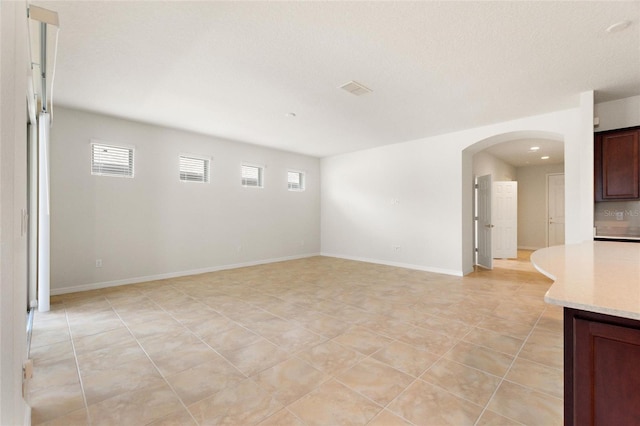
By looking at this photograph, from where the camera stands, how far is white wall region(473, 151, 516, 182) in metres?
6.69

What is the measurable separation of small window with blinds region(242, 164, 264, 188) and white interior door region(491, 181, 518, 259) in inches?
245

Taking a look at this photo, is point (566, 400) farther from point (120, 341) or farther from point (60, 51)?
point (60, 51)

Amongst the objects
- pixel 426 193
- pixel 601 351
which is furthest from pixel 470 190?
pixel 601 351

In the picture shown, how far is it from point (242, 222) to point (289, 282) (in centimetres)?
217

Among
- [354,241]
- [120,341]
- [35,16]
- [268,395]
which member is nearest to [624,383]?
[268,395]

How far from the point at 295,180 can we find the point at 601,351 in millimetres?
7145

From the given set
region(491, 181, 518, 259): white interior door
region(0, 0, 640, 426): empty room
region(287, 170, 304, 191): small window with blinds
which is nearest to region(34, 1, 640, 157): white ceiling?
region(0, 0, 640, 426): empty room

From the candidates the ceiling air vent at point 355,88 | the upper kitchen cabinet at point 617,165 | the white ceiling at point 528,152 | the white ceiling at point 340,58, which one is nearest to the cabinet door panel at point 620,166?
the upper kitchen cabinet at point 617,165

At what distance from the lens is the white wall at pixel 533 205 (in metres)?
8.71

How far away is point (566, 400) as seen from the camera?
1.07 m

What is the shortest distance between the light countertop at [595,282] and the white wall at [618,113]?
3.05 m

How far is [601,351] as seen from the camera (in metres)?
0.99

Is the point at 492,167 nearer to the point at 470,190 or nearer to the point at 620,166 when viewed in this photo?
the point at 470,190

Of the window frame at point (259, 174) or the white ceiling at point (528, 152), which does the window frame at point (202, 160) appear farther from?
the white ceiling at point (528, 152)
